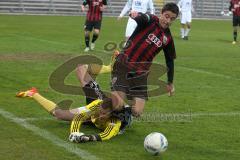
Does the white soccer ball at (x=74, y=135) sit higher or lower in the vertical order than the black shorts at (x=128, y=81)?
lower

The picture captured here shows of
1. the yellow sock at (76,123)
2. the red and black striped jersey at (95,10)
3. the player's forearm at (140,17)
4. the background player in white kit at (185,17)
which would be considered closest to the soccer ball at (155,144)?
the yellow sock at (76,123)

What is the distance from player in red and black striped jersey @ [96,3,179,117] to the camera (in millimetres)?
7414

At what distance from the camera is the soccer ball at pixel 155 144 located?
20.9 feet

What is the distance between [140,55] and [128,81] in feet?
1.33

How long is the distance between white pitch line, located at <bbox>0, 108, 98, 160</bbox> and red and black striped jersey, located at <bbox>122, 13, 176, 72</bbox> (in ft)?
4.81

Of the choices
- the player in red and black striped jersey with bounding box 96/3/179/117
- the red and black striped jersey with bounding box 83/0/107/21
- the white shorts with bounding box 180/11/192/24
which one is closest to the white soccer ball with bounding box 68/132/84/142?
the player in red and black striped jersey with bounding box 96/3/179/117

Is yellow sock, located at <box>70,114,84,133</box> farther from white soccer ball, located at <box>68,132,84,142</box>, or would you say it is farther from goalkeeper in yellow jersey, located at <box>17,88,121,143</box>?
white soccer ball, located at <box>68,132,84,142</box>

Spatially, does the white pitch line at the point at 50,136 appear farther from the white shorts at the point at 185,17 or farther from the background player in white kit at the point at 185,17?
the white shorts at the point at 185,17

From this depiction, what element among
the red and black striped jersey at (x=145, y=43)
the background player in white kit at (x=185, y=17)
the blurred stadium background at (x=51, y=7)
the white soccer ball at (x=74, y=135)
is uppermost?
the red and black striped jersey at (x=145, y=43)

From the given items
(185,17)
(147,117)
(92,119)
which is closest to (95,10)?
(185,17)

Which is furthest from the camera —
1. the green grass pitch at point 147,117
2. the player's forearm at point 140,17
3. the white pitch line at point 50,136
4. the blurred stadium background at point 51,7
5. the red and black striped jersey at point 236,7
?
the blurred stadium background at point 51,7

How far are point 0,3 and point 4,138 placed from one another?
Result: 117 feet

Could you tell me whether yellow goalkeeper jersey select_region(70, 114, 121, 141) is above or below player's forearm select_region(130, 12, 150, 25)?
below

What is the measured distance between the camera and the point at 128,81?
7660mm
